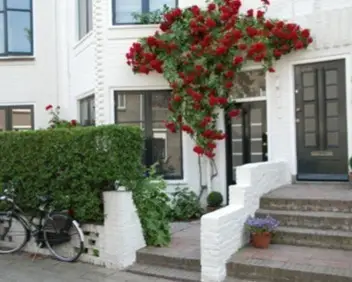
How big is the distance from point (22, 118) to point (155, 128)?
4698mm

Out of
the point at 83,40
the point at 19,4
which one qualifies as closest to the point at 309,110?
the point at 83,40

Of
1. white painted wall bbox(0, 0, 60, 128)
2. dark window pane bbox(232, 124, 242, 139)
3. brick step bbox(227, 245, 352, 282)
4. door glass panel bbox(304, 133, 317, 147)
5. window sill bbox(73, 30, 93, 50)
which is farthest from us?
white painted wall bbox(0, 0, 60, 128)

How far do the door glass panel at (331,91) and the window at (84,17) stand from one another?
5.90 meters

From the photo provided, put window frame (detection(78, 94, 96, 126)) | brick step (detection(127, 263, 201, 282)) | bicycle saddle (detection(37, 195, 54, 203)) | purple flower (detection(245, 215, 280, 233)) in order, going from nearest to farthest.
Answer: brick step (detection(127, 263, 201, 282)) < purple flower (detection(245, 215, 280, 233)) < bicycle saddle (detection(37, 195, 54, 203)) < window frame (detection(78, 94, 96, 126))

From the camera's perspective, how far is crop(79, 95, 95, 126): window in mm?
10945

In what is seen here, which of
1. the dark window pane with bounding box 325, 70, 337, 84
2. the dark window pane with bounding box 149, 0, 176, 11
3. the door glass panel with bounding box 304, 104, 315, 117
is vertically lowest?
the door glass panel with bounding box 304, 104, 315, 117

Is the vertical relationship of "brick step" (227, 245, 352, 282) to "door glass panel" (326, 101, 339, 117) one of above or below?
below

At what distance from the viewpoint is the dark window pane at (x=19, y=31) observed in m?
12.6

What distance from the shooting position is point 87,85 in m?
10.8

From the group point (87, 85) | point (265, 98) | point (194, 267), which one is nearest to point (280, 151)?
point (265, 98)

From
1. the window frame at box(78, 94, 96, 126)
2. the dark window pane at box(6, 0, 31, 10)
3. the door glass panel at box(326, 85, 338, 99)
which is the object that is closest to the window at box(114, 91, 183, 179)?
the window frame at box(78, 94, 96, 126)

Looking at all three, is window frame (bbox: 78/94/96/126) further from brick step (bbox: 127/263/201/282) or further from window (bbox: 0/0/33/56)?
brick step (bbox: 127/263/201/282)

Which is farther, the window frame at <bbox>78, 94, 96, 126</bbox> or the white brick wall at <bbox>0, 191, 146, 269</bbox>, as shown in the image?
the window frame at <bbox>78, 94, 96, 126</bbox>

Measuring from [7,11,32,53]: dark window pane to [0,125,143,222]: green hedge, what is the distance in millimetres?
6357
